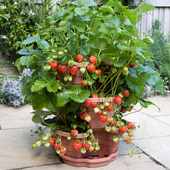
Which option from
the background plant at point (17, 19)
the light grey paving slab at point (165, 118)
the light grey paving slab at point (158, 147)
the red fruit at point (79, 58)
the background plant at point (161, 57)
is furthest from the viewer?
the background plant at point (161, 57)

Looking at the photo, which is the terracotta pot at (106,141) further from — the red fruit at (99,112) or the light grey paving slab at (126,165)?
the red fruit at (99,112)

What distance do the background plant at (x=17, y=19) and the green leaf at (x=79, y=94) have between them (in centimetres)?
252

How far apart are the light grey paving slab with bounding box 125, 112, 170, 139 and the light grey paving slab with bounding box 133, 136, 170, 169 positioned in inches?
3.7

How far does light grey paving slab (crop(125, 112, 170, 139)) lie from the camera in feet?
6.00

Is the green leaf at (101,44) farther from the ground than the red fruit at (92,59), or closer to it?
farther from the ground

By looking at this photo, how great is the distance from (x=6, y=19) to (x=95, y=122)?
9.41ft

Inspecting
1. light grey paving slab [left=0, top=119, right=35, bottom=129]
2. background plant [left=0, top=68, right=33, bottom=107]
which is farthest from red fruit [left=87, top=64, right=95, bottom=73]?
background plant [left=0, top=68, right=33, bottom=107]

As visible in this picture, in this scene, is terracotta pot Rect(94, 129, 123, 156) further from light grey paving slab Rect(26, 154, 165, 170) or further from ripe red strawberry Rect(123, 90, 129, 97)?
ripe red strawberry Rect(123, 90, 129, 97)

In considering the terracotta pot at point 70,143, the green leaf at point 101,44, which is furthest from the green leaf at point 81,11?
the terracotta pot at point 70,143

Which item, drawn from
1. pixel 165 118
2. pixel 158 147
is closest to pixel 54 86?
pixel 158 147

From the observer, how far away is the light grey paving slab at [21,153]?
→ 1.24 metres

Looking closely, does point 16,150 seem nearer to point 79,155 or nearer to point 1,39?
point 79,155

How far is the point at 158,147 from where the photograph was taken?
61.1 inches

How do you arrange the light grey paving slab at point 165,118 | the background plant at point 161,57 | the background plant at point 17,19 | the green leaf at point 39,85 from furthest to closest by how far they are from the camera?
the background plant at point 161,57, the background plant at point 17,19, the light grey paving slab at point 165,118, the green leaf at point 39,85
